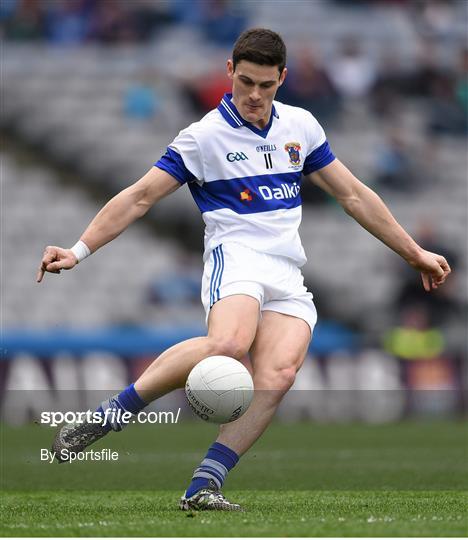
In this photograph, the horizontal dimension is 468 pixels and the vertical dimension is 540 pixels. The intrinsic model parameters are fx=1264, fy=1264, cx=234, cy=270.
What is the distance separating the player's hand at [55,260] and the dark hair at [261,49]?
1244mm

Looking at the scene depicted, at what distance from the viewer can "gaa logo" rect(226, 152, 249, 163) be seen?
6301 millimetres

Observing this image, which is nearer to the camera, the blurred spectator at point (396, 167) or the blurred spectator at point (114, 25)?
the blurred spectator at point (396, 167)

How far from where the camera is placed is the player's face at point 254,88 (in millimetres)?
6113

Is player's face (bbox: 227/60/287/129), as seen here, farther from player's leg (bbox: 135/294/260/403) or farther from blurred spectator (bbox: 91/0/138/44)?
blurred spectator (bbox: 91/0/138/44)

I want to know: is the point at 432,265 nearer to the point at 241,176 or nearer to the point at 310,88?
the point at 241,176

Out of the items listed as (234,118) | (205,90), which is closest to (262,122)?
(234,118)

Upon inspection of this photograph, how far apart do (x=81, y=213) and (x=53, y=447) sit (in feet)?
46.8

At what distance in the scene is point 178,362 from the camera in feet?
19.9

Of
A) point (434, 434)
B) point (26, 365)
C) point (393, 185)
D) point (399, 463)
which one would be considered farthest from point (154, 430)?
point (393, 185)

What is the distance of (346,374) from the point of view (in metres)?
16.2

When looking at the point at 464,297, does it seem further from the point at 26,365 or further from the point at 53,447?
the point at 53,447

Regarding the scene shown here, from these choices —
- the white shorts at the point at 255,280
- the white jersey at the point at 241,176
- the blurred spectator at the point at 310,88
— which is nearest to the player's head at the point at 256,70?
the white jersey at the point at 241,176

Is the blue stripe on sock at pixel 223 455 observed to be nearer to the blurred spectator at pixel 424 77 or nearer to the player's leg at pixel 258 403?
the player's leg at pixel 258 403

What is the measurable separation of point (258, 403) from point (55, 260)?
123 cm
